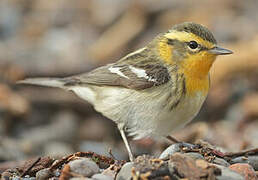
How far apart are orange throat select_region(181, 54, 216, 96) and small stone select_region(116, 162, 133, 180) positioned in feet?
5.87

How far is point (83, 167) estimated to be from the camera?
4449 millimetres

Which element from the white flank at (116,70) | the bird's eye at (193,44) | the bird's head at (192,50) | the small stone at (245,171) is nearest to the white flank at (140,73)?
the white flank at (116,70)

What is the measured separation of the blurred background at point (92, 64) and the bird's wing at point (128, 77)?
A: 1.34 m

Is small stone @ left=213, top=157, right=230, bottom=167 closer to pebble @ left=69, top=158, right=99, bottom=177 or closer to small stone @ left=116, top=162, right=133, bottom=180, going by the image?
small stone @ left=116, top=162, right=133, bottom=180

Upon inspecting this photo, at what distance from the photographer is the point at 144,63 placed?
6492 mm

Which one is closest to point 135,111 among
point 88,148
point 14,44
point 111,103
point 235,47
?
point 111,103

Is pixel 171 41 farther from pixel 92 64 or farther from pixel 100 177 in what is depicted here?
pixel 92 64

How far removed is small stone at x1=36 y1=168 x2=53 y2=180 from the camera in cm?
473

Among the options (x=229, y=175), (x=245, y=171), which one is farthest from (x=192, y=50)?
(x=229, y=175)

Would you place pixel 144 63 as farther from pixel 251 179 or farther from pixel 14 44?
pixel 14 44

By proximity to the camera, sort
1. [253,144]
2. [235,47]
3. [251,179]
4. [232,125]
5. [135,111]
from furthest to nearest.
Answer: [235,47]
[232,125]
[253,144]
[135,111]
[251,179]

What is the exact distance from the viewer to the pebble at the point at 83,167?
14.5 feet

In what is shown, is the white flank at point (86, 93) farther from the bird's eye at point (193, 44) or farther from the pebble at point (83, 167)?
the pebble at point (83, 167)

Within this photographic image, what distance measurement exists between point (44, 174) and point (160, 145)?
3407 millimetres
